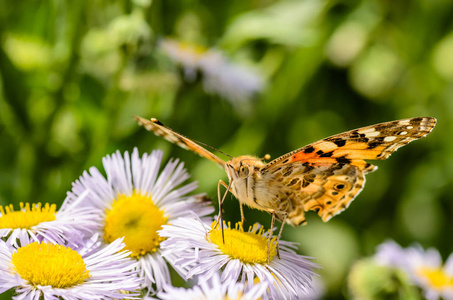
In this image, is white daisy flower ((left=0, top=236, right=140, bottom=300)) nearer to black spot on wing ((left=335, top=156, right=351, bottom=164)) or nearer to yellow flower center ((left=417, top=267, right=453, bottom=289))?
black spot on wing ((left=335, top=156, right=351, bottom=164))

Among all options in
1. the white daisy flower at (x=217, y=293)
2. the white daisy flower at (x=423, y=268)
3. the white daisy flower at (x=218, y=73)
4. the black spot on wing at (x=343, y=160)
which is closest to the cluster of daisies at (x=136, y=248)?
the white daisy flower at (x=217, y=293)

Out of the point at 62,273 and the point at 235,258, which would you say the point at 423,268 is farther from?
the point at 62,273

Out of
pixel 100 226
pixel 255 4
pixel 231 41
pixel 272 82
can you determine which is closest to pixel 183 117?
pixel 231 41

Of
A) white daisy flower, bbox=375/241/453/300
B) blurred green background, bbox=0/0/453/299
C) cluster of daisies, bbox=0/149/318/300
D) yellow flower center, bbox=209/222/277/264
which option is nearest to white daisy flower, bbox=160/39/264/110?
blurred green background, bbox=0/0/453/299

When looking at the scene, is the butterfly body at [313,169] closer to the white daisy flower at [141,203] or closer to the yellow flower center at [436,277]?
the white daisy flower at [141,203]

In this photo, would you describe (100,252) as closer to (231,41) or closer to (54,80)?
(54,80)

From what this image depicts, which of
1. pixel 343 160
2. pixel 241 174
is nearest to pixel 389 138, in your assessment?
pixel 343 160
